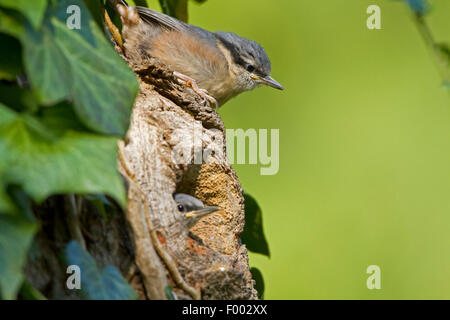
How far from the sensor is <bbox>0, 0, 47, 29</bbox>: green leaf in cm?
124

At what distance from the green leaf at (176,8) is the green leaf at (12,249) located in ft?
6.09

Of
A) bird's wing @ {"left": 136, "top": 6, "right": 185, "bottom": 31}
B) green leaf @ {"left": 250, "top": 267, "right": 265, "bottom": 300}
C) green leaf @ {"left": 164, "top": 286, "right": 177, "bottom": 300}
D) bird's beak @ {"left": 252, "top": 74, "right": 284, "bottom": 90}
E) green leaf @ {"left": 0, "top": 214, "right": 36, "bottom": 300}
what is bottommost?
green leaf @ {"left": 250, "top": 267, "right": 265, "bottom": 300}

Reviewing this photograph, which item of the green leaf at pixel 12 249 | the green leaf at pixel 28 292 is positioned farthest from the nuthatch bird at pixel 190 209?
the green leaf at pixel 12 249

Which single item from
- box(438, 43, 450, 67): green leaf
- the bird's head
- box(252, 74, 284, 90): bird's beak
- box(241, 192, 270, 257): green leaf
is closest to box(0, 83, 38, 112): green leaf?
box(438, 43, 450, 67): green leaf

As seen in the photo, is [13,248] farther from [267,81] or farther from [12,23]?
[267,81]

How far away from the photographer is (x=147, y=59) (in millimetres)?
2654

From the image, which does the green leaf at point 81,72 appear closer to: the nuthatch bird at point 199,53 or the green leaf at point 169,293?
the green leaf at point 169,293

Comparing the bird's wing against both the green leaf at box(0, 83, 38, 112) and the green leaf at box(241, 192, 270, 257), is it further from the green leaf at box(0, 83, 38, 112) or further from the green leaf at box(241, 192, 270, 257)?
the green leaf at box(0, 83, 38, 112)

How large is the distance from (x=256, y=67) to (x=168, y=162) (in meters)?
1.68

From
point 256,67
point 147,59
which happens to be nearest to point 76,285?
point 147,59

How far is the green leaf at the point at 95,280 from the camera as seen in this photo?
1.61 meters

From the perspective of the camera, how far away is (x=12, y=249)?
1.22 meters

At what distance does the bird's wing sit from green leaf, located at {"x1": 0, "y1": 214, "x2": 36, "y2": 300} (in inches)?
82.2

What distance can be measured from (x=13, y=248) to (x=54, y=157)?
216 mm
